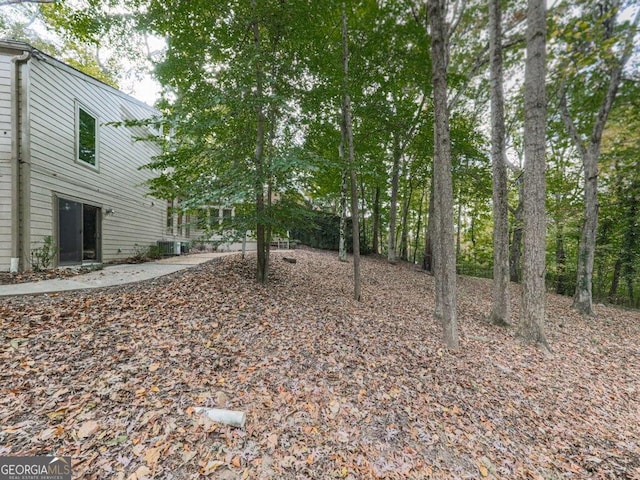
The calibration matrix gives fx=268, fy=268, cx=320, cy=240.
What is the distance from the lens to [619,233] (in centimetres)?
1126

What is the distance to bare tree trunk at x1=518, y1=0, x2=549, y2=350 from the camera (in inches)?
184

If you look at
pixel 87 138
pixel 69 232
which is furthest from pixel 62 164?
pixel 69 232

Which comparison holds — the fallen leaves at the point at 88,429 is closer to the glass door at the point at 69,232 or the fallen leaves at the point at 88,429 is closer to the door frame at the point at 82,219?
the door frame at the point at 82,219

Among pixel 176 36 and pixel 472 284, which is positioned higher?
pixel 176 36

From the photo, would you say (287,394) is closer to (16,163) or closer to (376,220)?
(16,163)

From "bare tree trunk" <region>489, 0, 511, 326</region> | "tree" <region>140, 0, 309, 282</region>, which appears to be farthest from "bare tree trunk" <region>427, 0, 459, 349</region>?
"bare tree trunk" <region>489, 0, 511, 326</region>

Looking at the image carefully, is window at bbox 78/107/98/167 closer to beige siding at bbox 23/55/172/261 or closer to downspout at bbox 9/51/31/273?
beige siding at bbox 23/55/172/261

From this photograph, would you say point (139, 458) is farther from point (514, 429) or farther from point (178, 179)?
point (178, 179)

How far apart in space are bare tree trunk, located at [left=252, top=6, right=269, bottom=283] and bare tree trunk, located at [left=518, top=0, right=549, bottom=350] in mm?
4730

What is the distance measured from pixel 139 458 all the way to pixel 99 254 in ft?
25.7

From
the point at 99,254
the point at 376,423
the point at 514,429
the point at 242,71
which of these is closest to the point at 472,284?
the point at 514,429

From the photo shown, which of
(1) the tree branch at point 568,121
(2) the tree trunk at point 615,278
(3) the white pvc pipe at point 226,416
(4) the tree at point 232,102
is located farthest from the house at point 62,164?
(2) the tree trunk at point 615,278

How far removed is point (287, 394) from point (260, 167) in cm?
372

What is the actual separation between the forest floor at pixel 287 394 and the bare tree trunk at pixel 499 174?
3.62 ft
